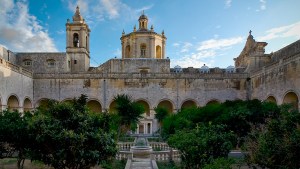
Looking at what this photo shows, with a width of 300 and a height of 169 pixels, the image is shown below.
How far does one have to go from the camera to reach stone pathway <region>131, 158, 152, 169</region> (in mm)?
12790

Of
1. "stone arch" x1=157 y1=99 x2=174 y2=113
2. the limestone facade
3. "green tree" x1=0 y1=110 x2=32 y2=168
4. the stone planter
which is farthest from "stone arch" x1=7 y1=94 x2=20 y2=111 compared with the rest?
"green tree" x1=0 y1=110 x2=32 y2=168

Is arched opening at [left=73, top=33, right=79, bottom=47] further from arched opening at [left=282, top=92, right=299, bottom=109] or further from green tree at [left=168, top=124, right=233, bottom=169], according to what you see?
green tree at [left=168, top=124, right=233, bottom=169]

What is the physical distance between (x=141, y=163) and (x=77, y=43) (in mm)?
23378

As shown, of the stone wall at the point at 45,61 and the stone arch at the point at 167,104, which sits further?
the stone arch at the point at 167,104

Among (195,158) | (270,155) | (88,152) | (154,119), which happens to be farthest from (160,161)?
(154,119)

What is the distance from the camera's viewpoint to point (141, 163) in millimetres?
13734

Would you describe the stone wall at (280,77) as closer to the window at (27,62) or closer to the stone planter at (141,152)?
the stone planter at (141,152)

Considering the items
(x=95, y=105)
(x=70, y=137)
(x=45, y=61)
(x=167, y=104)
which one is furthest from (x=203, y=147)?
(x=45, y=61)

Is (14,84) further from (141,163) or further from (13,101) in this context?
(141,163)

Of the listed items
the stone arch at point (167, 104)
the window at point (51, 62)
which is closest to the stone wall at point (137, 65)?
the stone arch at point (167, 104)

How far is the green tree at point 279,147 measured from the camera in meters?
6.42

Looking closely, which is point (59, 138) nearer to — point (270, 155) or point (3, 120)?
point (3, 120)

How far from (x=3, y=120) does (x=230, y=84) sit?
83.9 feet

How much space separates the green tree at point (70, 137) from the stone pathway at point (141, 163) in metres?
4.73
